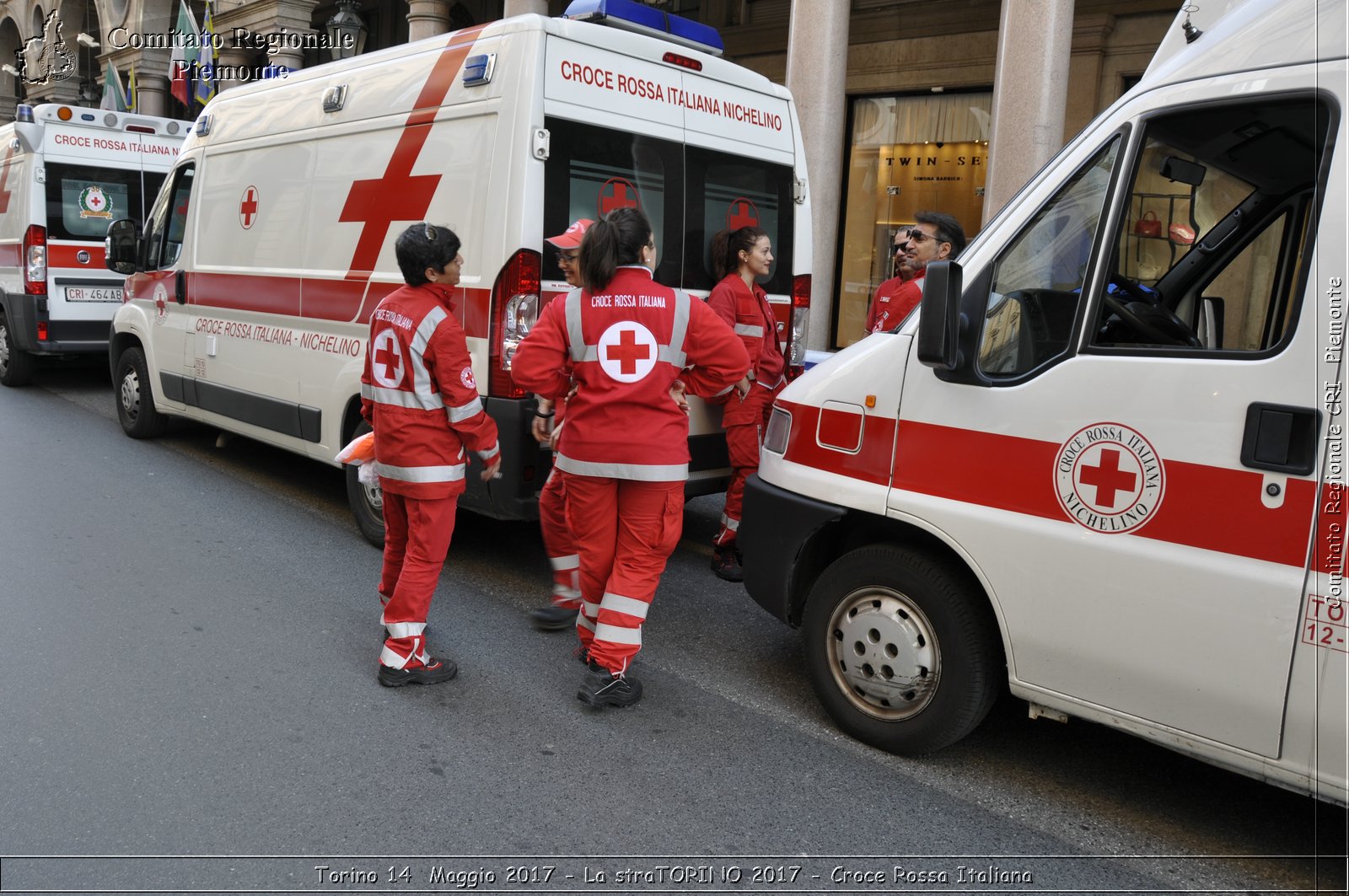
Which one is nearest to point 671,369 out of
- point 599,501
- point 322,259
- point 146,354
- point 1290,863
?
point 599,501

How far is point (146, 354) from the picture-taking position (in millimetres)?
8461

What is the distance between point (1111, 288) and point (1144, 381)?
414mm

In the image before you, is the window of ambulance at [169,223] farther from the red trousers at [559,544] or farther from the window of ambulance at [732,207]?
the red trousers at [559,544]

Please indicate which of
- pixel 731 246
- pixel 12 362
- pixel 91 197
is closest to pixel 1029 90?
pixel 731 246

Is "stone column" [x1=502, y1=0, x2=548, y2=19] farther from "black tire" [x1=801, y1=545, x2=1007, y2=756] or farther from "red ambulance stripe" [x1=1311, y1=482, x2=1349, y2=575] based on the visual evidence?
"red ambulance stripe" [x1=1311, y1=482, x2=1349, y2=575]

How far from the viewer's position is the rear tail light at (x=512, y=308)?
16.2 feet

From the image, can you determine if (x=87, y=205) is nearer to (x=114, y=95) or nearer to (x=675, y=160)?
(x=114, y=95)

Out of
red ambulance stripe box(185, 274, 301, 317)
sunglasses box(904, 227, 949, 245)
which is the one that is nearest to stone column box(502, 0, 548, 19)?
red ambulance stripe box(185, 274, 301, 317)

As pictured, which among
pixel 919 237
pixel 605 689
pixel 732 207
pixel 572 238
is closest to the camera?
pixel 605 689

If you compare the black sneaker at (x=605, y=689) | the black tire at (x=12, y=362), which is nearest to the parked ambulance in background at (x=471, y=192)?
the black sneaker at (x=605, y=689)

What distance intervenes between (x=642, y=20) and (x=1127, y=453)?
143 inches

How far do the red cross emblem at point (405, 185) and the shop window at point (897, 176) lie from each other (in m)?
9.54

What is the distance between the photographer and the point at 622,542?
418 centimetres

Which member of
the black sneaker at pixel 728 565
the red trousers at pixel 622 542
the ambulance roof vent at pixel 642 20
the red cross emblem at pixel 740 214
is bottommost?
the black sneaker at pixel 728 565
